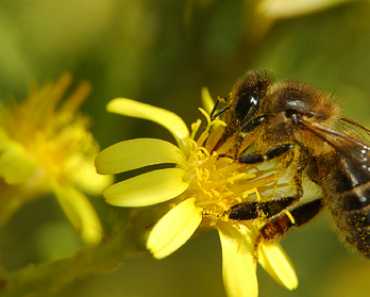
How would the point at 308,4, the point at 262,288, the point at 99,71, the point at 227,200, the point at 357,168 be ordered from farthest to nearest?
the point at 262,288 → the point at 99,71 → the point at 308,4 → the point at 227,200 → the point at 357,168

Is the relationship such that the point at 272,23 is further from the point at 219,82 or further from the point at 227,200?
the point at 227,200

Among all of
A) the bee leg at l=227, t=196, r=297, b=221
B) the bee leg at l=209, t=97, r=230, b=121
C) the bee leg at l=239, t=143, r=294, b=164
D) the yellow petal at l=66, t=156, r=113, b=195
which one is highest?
the yellow petal at l=66, t=156, r=113, b=195

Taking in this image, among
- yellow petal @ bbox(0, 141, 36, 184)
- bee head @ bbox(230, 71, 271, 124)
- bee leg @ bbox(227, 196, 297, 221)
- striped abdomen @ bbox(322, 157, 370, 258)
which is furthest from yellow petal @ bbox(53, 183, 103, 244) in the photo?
striped abdomen @ bbox(322, 157, 370, 258)

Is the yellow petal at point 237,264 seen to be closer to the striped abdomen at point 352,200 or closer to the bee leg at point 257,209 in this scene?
the bee leg at point 257,209

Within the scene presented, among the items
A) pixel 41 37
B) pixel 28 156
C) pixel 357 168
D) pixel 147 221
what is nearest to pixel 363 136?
pixel 357 168

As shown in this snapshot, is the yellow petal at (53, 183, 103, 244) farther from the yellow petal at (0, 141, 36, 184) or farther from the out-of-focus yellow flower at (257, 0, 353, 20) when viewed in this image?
the out-of-focus yellow flower at (257, 0, 353, 20)

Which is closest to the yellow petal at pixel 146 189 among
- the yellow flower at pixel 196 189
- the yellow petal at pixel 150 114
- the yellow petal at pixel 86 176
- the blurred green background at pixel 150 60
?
the yellow flower at pixel 196 189

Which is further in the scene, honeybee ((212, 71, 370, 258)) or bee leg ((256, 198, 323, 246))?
bee leg ((256, 198, 323, 246))
